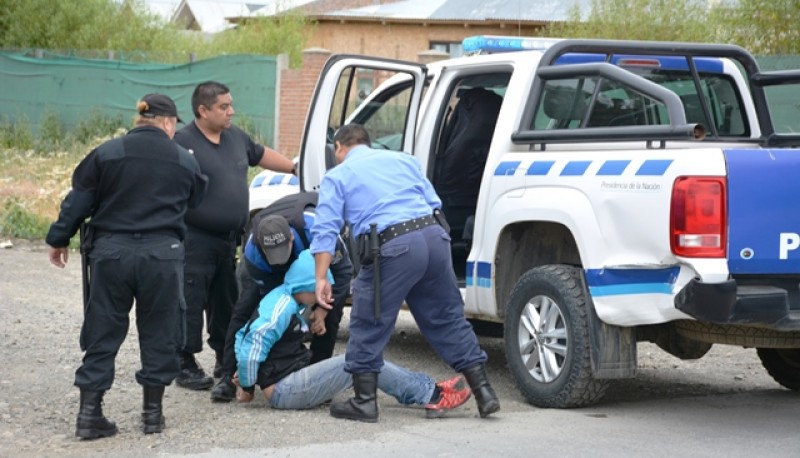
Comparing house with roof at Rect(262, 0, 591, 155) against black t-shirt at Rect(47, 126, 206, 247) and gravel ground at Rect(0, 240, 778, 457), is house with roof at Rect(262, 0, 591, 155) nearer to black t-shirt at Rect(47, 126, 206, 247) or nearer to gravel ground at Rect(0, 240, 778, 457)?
gravel ground at Rect(0, 240, 778, 457)

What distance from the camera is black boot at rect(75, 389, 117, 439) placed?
6699mm

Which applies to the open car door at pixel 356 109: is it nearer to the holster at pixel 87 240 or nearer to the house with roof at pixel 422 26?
the holster at pixel 87 240

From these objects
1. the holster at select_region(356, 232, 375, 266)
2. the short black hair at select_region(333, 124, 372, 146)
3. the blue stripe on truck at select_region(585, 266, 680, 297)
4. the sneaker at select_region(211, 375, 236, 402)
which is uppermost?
the short black hair at select_region(333, 124, 372, 146)

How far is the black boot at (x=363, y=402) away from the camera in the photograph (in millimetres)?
7074

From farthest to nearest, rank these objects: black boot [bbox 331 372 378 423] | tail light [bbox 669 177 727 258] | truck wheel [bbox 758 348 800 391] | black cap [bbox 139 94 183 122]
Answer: truck wheel [bbox 758 348 800 391], black boot [bbox 331 372 378 423], black cap [bbox 139 94 183 122], tail light [bbox 669 177 727 258]

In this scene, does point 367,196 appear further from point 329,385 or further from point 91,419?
point 91,419

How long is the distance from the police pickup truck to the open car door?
0.04ft

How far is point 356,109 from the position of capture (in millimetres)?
9359

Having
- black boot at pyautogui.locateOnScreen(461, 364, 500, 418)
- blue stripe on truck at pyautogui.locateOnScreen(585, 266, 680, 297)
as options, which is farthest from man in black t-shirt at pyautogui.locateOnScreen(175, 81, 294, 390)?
blue stripe on truck at pyautogui.locateOnScreen(585, 266, 680, 297)

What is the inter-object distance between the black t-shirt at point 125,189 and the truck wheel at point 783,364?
381 centimetres

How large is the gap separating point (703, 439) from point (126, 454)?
2802 mm

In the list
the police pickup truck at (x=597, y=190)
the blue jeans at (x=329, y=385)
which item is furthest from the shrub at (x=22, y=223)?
the blue jeans at (x=329, y=385)

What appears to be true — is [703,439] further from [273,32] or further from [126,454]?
[273,32]

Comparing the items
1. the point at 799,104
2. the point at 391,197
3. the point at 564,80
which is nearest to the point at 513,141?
the point at 564,80
